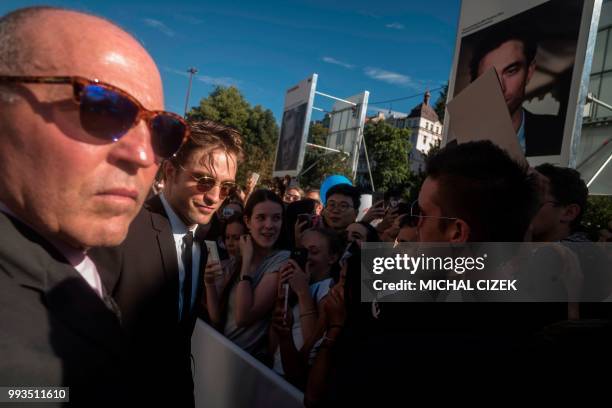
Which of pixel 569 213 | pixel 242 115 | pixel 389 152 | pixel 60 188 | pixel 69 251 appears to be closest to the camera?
pixel 60 188

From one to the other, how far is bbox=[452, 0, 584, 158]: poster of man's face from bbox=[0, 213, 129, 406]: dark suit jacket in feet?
7.97

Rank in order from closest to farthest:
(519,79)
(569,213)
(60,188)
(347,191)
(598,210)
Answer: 1. (60,188)
2. (569,213)
3. (519,79)
4. (347,191)
5. (598,210)

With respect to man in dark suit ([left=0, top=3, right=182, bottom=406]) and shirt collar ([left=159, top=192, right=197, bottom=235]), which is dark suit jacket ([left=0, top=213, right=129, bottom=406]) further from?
shirt collar ([left=159, top=192, right=197, bottom=235])

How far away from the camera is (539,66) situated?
99.5 inches

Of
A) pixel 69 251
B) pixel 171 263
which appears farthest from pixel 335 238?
pixel 69 251

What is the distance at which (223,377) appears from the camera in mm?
2531

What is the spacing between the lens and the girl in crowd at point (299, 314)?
2.22 meters

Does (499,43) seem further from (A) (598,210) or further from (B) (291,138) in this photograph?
(A) (598,210)

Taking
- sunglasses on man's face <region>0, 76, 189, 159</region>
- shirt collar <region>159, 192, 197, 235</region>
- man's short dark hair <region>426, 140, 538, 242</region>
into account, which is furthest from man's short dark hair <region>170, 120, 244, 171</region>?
man's short dark hair <region>426, 140, 538, 242</region>

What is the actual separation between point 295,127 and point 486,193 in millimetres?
10730

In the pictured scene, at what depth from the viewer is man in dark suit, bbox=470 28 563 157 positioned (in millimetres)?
2414

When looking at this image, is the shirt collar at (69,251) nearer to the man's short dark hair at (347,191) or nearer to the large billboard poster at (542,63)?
the large billboard poster at (542,63)

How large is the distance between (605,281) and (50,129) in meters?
2.23

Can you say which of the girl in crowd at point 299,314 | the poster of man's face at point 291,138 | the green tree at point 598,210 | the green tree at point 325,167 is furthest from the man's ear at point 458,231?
the green tree at point 325,167
